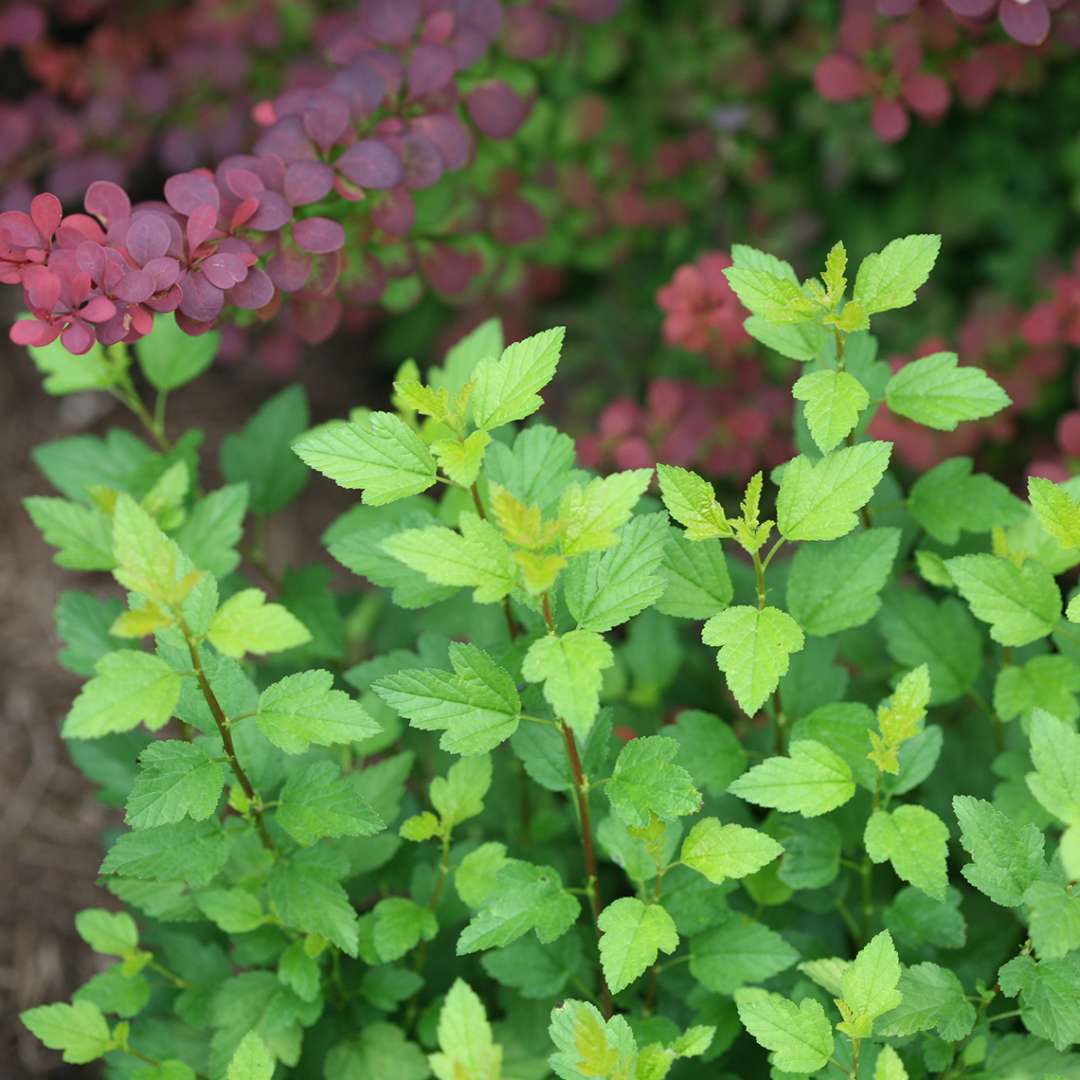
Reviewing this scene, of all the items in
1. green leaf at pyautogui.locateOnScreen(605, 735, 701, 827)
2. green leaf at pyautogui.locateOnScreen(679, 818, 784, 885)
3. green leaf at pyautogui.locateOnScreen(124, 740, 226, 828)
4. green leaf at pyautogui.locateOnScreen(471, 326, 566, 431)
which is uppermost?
green leaf at pyautogui.locateOnScreen(471, 326, 566, 431)

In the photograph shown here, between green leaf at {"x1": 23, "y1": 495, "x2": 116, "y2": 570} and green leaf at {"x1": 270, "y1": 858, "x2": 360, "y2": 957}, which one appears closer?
green leaf at {"x1": 270, "y1": 858, "x2": 360, "y2": 957}

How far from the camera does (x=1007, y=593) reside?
1259 mm

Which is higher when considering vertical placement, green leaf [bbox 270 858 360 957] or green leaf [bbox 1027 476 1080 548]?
green leaf [bbox 1027 476 1080 548]

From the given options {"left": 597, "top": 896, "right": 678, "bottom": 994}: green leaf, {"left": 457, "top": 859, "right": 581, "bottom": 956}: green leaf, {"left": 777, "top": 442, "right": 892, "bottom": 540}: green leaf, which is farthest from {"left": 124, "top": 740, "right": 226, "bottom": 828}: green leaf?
{"left": 777, "top": 442, "right": 892, "bottom": 540}: green leaf

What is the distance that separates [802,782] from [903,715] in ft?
0.36

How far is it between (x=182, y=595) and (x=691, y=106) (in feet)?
6.00

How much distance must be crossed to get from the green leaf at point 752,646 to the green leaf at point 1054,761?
0.72 feet

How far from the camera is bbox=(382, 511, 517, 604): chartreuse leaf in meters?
1.07

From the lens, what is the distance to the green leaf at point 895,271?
1194 mm

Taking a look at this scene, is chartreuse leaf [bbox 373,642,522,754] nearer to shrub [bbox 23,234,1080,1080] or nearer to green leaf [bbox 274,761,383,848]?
shrub [bbox 23,234,1080,1080]

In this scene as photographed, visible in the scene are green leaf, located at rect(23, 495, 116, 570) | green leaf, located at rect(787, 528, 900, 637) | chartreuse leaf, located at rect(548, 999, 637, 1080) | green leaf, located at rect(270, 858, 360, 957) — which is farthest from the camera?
green leaf, located at rect(23, 495, 116, 570)

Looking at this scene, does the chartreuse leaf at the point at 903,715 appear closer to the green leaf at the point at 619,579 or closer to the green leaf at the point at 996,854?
the green leaf at the point at 996,854

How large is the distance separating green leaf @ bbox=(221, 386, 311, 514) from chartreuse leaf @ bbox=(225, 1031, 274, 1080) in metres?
0.79

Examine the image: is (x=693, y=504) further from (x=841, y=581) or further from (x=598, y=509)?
(x=841, y=581)
